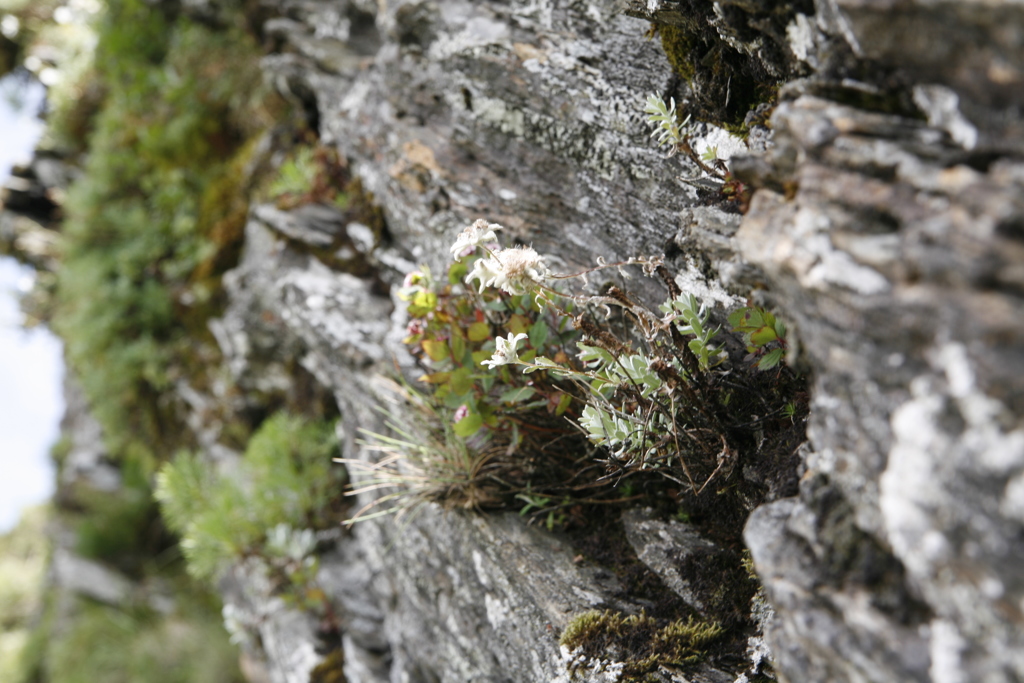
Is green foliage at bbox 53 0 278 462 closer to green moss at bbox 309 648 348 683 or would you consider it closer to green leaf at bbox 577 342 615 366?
green moss at bbox 309 648 348 683

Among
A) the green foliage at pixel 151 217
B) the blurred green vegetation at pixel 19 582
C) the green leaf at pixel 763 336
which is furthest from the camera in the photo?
the blurred green vegetation at pixel 19 582

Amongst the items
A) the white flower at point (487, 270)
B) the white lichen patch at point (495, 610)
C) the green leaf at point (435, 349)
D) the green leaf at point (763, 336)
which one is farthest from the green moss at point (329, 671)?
the green leaf at point (763, 336)

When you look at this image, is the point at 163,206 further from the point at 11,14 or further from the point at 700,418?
the point at 700,418

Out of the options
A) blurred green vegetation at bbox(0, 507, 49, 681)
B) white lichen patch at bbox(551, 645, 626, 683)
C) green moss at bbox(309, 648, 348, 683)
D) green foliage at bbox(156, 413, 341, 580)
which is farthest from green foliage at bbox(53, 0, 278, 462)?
white lichen patch at bbox(551, 645, 626, 683)

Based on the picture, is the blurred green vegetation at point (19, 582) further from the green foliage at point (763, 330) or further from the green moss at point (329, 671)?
the green foliage at point (763, 330)

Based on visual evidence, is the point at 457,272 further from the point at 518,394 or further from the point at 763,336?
the point at 763,336
